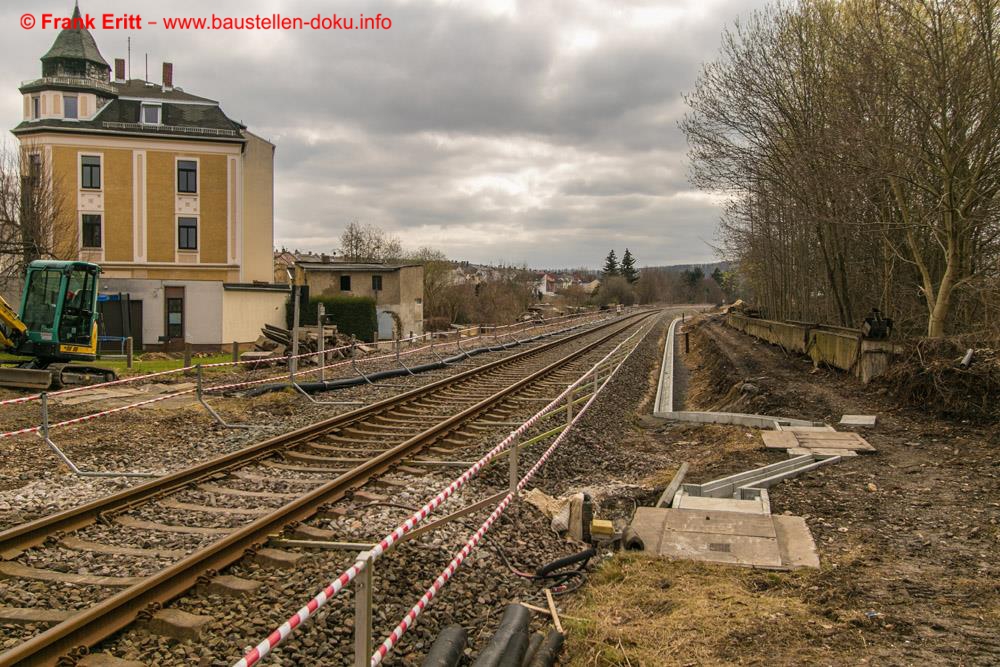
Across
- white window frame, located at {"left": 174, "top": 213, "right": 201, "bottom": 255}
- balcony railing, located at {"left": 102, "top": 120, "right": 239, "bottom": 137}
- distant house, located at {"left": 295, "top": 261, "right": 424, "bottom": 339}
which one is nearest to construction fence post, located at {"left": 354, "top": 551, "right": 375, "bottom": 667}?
white window frame, located at {"left": 174, "top": 213, "right": 201, "bottom": 255}

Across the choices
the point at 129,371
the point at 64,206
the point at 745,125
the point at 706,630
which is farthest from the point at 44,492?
the point at 64,206

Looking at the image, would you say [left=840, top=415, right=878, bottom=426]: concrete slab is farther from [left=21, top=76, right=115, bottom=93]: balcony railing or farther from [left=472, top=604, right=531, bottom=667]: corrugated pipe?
[left=21, top=76, right=115, bottom=93]: balcony railing

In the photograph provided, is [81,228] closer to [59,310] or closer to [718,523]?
[59,310]

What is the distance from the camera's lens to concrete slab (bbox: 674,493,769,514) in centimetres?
763

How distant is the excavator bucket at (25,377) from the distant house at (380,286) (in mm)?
31231

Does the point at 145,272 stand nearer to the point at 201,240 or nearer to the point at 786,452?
the point at 201,240

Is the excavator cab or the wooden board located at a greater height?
the excavator cab

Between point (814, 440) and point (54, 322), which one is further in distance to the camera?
point (54, 322)

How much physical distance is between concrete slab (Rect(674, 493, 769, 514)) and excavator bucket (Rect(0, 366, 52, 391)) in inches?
567

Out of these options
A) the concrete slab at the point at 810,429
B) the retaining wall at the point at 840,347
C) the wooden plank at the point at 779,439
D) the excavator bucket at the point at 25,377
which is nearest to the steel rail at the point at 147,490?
the wooden plank at the point at 779,439

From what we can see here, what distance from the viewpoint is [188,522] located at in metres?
6.99

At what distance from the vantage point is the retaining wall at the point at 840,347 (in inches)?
635

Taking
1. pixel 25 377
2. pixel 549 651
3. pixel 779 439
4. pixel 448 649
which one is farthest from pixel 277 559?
pixel 25 377

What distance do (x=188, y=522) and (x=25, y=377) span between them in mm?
12164
